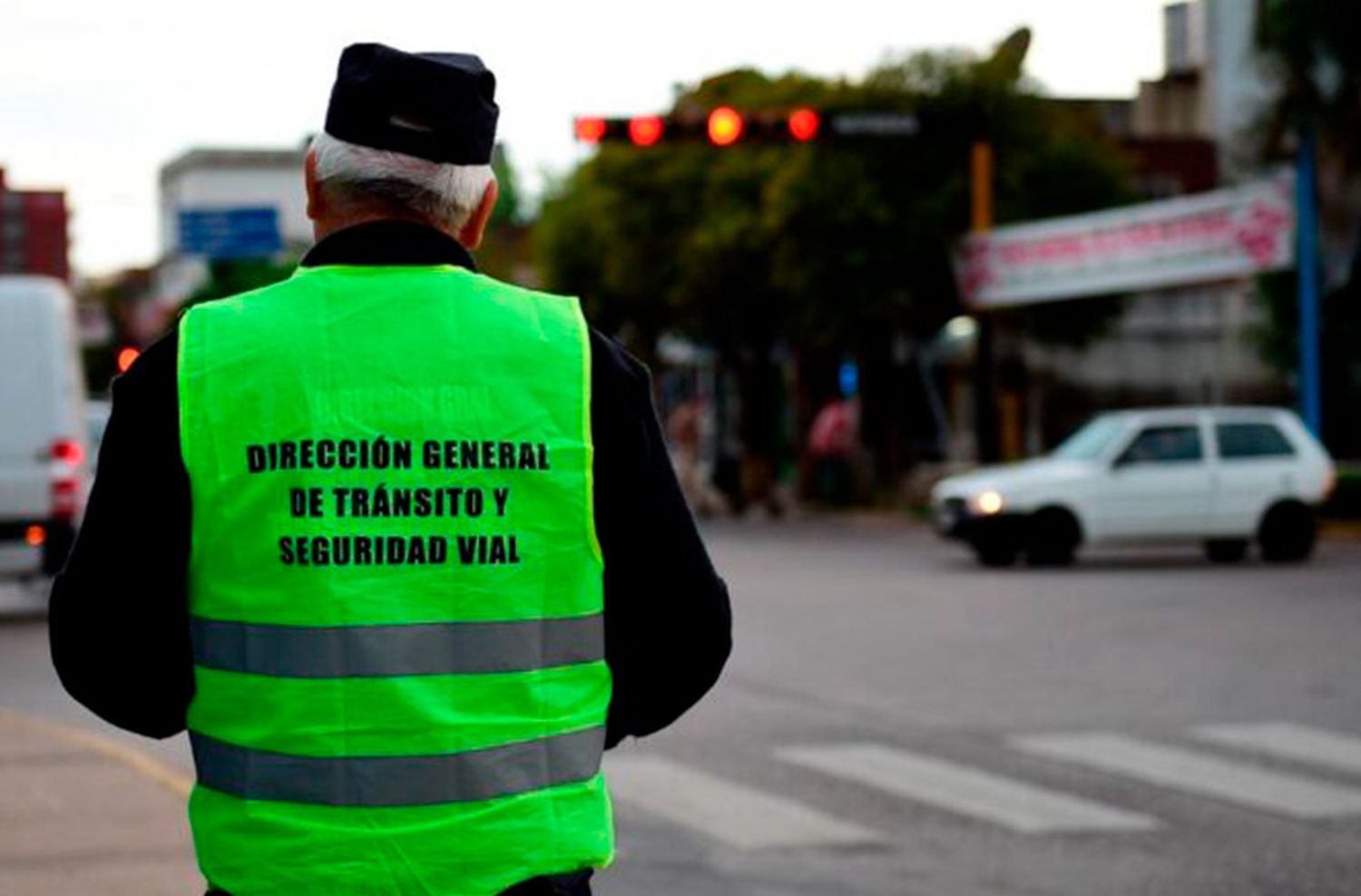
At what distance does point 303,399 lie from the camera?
3.12 metres

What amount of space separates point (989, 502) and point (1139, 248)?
846cm

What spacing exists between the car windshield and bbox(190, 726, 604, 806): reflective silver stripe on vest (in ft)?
76.9

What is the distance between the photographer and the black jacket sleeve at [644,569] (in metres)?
3.20

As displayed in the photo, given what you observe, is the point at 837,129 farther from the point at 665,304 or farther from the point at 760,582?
the point at 665,304

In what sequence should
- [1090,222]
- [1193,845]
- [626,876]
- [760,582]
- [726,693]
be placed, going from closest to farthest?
[626,876] → [1193,845] → [726,693] → [760,582] → [1090,222]

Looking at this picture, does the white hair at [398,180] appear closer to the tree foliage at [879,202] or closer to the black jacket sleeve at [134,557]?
the black jacket sleeve at [134,557]

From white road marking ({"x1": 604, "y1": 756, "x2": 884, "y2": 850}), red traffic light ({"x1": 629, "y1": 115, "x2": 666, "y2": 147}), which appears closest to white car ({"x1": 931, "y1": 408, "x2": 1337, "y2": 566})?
red traffic light ({"x1": 629, "y1": 115, "x2": 666, "y2": 147})

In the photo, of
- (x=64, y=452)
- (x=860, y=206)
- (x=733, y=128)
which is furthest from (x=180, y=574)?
(x=860, y=206)

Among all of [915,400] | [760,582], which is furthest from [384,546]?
[915,400]

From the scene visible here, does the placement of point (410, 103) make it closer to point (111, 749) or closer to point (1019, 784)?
point (1019, 784)

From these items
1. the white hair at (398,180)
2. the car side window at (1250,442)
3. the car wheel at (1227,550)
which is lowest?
the car wheel at (1227,550)

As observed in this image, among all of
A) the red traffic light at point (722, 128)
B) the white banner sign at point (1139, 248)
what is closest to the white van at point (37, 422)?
the red traffic light at point (722, 128)

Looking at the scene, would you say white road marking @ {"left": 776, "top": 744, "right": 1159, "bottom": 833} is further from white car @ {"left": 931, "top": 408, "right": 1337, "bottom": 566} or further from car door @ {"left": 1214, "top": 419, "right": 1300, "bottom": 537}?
car door @ {"left": 1214, "top": 419, "right": 1300, "bottom": 537}

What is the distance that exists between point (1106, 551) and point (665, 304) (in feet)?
59.8
